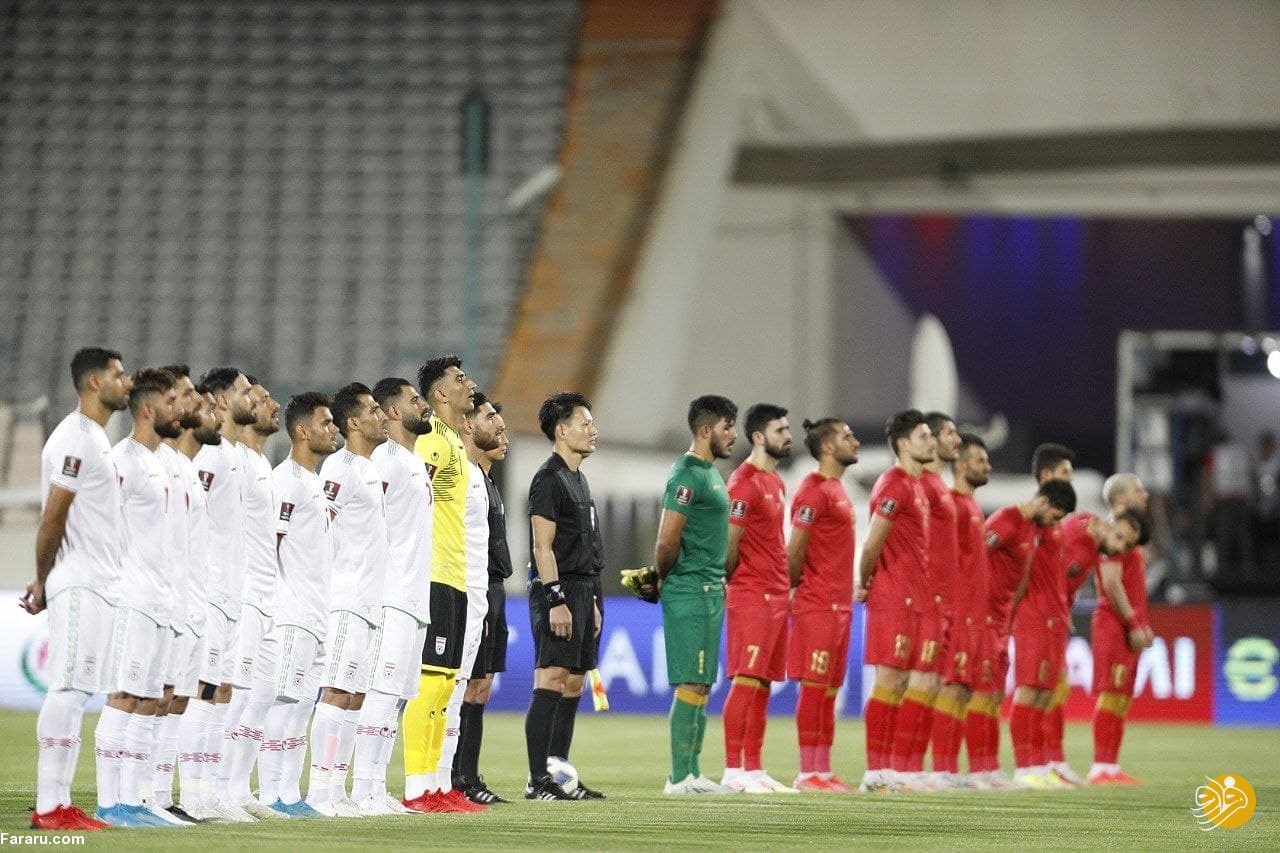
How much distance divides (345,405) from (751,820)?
9.22 ft

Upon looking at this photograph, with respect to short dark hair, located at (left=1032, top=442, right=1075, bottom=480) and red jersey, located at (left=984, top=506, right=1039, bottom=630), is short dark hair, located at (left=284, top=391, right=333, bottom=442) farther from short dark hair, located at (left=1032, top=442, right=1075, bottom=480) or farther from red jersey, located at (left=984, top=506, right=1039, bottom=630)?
short dark hair, located at (left=1032, top=442, right=1075, bottom=480)

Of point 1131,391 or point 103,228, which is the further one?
point 103,228

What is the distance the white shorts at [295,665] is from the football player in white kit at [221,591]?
0.22 meters

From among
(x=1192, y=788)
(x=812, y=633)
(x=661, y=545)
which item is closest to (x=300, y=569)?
(x=661, y=545)

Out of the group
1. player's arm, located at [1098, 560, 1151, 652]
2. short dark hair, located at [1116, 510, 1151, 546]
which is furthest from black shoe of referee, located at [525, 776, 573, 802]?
short dark hair, located at [1116, 510, 1151, 546]

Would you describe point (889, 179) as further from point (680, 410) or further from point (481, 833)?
point (481, 833)

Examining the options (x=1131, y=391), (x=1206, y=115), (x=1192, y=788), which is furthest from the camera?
(x=1206, y=115)

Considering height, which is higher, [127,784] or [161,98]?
[161,98]

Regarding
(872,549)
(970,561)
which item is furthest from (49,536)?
(970,561)

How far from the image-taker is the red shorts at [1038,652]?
42.9 feet

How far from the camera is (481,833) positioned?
866 centimetres

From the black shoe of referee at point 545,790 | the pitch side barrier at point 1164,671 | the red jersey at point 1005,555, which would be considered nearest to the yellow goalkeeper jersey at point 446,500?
the black shoe of referee at point 545,790

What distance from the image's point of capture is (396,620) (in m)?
9.36

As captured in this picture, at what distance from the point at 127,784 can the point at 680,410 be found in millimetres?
17956
